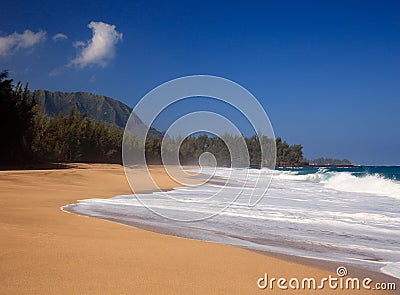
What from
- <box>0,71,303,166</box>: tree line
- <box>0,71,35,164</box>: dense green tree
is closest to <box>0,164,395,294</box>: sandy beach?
<box>0,71,303,166</box>: tree line

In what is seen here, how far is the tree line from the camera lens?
94.5ft

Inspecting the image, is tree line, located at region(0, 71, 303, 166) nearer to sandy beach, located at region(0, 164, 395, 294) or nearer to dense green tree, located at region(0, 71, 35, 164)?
dense green tree, located at region(0, 71, 35, 164)

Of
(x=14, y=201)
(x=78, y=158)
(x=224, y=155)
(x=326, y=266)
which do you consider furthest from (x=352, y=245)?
(x=224, y=155)

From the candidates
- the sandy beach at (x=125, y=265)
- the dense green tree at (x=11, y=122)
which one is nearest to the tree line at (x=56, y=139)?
the dense green tree at (x=11, y=122)

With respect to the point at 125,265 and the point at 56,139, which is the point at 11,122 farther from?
the point at 125,265

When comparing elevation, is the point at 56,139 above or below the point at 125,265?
above

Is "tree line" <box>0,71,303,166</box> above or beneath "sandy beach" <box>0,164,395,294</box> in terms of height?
above

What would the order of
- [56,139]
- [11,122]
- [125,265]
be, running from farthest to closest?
1. [56,139]
2. [11,122]
3. [125,265]

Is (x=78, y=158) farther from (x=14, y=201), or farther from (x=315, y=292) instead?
(x=315, y=292)

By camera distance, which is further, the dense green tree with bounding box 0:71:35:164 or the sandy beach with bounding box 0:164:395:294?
the dense green tree with bounding box 0:71:35:164

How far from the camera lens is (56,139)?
4862 cm

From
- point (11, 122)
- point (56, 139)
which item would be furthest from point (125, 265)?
point (56, 139)

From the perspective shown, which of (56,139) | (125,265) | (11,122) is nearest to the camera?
(125,265)

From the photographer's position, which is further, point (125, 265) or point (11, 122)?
point (11, 122)
